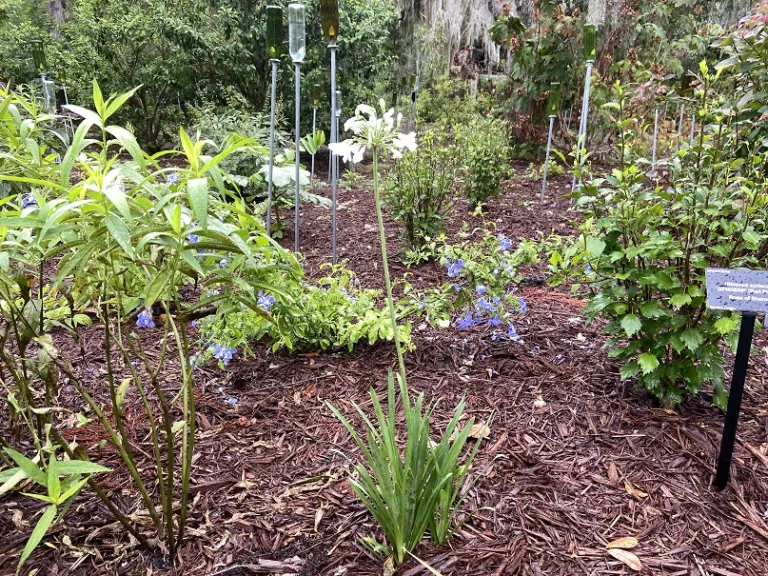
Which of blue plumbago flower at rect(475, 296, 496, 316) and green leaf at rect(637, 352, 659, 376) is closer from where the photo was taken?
green leaf at rect(637, 352, 659, 376)

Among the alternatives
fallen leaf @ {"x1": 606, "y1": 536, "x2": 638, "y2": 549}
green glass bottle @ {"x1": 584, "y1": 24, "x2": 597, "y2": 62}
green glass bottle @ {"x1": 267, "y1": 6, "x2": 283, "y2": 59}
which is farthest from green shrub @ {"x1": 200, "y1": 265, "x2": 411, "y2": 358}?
green glass bottle @ {"x1": 584, "y1": 24, "x2": 597, "y2": 62}

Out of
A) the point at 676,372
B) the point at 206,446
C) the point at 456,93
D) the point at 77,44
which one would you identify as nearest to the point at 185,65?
the point at 77,44

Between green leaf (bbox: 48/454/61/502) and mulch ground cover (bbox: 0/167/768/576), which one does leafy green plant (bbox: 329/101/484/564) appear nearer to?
mulch ground cover (bbox: 0/167/768/576)

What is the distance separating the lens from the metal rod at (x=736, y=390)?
1577 mm

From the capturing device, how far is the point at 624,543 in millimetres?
1566

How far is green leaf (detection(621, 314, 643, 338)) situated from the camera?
1856 mm

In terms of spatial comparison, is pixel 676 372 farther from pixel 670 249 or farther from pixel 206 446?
pixel 206 446

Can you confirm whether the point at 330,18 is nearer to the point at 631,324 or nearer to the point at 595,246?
the point at 595,246

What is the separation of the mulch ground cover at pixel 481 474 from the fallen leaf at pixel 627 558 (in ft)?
0.07

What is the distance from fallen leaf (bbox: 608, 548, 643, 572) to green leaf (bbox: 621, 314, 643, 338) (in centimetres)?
Answer: 68

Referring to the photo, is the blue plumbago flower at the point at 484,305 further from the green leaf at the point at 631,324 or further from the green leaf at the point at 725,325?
the green leaf at the point at 725,325

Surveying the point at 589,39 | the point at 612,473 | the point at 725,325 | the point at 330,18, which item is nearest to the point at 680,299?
the point at 725,325

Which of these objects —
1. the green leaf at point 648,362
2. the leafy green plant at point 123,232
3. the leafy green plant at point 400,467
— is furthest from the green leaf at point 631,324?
the leafy green plant at point 123,232

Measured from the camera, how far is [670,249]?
1858mm
